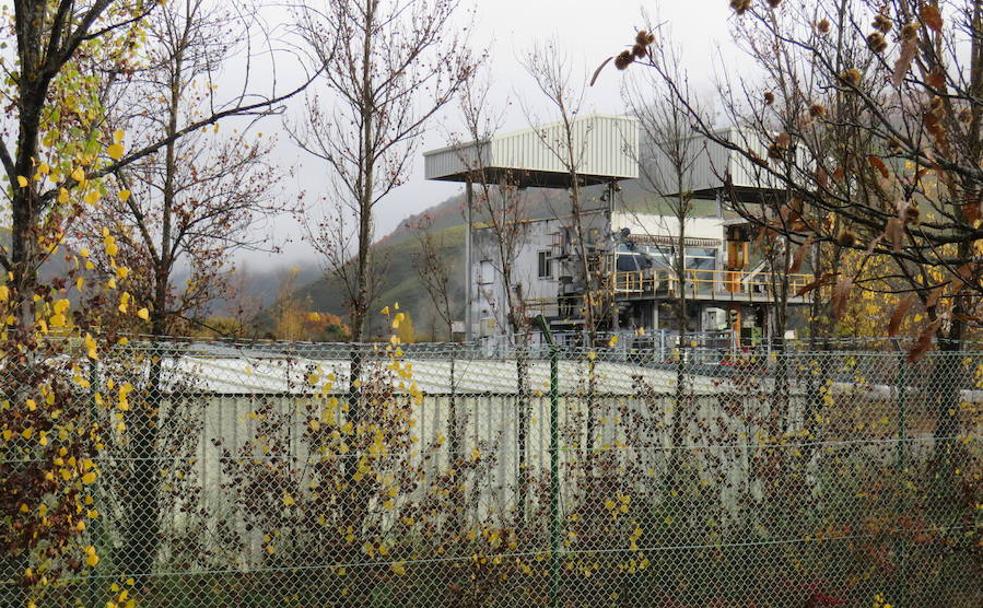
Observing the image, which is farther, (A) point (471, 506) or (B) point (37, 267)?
(A) point (471, 506)

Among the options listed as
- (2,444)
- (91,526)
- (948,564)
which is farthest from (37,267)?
(948,564)

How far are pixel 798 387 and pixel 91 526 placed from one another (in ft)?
19.9

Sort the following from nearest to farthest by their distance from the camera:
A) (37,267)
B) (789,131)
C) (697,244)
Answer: (789,131)
(37,267)
(697,244)

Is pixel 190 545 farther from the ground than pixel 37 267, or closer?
closer

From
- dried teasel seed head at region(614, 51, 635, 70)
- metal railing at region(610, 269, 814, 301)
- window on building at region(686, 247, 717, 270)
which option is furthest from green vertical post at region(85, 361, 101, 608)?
window on building at region(686, 247, 717, 270)

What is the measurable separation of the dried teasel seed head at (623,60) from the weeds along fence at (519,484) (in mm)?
4079

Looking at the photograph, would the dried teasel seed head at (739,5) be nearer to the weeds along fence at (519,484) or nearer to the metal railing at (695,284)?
the weeds along fence at (519,484)

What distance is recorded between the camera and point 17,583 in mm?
6363

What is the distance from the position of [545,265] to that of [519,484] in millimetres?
34161

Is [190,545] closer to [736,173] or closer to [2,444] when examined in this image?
[2,444]

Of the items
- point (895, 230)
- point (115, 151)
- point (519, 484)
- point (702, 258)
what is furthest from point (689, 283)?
point (895, 230)

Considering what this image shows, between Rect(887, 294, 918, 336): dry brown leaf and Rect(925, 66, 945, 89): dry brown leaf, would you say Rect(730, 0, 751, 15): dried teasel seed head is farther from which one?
Rect(887, 294, 918, 336): dry brown leaf

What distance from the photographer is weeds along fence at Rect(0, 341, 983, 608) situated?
24.6 feet

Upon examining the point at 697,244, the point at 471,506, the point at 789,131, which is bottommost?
the point at 471,506
